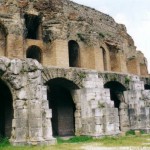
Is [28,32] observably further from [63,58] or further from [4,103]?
[4,103]

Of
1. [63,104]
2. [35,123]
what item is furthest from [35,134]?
[63,104]

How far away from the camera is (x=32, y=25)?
866 inches

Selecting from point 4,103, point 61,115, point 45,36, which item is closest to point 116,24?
point 45,36

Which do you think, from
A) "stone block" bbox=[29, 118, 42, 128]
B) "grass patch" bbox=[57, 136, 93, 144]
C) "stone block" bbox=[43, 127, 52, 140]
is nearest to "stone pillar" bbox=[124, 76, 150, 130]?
"grass patch" bbox=[57, 136, 93, 144]

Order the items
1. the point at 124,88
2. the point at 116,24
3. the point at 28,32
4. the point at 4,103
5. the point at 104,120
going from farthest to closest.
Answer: the point at 116,24, the point at 28,32, the point at 124,88, the point at 4,103, the point at 104,120

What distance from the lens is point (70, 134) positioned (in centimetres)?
1814

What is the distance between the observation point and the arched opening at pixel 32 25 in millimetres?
21266

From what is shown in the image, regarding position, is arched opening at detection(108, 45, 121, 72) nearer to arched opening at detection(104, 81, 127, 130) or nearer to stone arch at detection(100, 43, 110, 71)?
stone arch at detection(100, 43, 110, 71)

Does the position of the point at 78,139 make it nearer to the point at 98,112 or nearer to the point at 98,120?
the point at 98,120

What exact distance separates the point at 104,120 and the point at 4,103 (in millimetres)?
5581

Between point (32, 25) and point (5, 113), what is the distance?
289 inches

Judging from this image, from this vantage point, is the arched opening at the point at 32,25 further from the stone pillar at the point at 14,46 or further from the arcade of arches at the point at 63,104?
the arcade of arches at the point at 63,104

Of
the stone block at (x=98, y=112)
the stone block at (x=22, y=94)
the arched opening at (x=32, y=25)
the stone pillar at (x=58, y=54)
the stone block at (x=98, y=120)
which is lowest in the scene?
the stone block at (x=98, y=120)

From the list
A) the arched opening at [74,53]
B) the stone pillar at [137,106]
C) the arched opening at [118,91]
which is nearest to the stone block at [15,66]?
the arched opening at [118,91]
